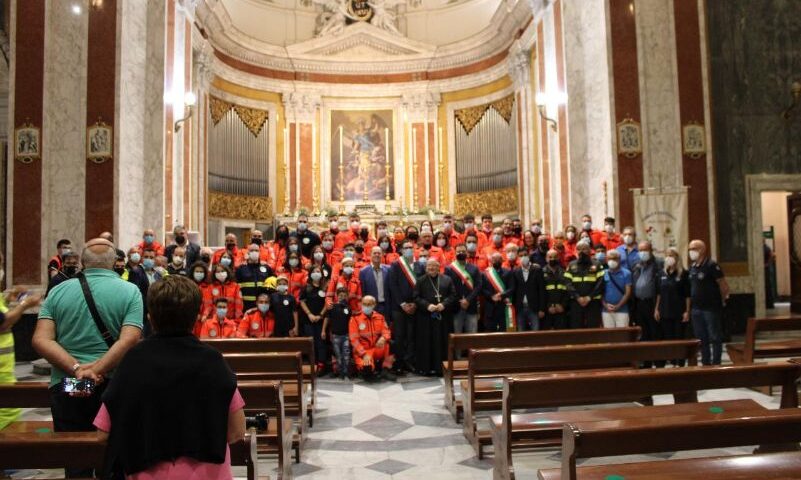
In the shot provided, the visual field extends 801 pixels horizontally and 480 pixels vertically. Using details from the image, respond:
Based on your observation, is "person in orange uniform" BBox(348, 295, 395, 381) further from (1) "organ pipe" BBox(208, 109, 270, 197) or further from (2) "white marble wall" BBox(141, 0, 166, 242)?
(1) "organ pipe" BBox(208, 109, 270, 197)

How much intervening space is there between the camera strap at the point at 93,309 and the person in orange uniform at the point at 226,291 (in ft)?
17.6

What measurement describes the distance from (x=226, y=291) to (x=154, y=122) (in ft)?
16.3

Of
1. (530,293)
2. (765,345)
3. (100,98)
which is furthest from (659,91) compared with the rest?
(100,98)

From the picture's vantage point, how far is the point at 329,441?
18.7ft

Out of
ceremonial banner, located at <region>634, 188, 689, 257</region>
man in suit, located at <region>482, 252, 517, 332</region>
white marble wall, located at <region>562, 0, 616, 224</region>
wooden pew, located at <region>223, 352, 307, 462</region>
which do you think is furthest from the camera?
white marble wall, located at <region>562, 0, 616, 224</region>

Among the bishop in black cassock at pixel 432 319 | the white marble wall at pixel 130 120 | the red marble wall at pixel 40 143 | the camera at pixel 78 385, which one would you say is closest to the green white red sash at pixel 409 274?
the bishop in black cassock at pixel 432 319

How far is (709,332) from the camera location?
26.3ft

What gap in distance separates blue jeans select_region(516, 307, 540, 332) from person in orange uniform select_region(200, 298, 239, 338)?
394 centimetres

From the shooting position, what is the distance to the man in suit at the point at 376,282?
30.5ft

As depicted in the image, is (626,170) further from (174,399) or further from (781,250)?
(174,399)

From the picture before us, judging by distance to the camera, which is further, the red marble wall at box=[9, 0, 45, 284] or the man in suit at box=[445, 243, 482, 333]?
the red marble wall at box=[9, 0, 45, 284]

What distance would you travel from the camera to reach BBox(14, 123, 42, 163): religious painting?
35.9 feet

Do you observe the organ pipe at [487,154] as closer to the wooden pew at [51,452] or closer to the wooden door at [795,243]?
the wooden door at [795,243]

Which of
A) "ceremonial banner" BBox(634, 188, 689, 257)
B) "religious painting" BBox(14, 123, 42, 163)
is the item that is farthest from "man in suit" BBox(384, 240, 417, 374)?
"religious painting" BBox(14, 123, 42, 163)
